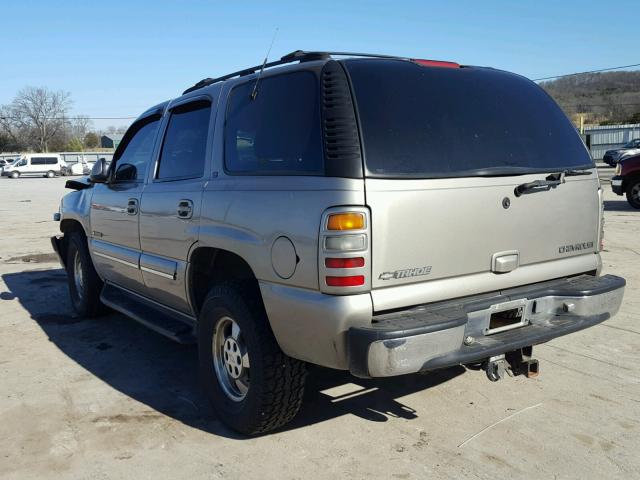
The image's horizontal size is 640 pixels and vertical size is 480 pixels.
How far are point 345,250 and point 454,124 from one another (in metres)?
1.01

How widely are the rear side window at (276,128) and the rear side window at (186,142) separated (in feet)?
1.12

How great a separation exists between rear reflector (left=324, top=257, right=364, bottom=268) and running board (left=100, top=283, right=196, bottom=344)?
1.66 meters

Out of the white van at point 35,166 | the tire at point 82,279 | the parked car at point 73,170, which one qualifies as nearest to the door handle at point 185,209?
the tire at point 82,279

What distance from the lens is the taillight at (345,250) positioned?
2.85 meters

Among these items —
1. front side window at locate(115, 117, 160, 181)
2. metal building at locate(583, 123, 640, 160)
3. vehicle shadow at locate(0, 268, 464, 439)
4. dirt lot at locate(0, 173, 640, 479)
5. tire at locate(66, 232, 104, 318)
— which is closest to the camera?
dirt lot at locate(0, 173, 640, 479)

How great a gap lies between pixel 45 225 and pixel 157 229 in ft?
39.3

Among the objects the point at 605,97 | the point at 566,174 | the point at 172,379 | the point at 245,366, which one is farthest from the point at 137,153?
the point at 605,97

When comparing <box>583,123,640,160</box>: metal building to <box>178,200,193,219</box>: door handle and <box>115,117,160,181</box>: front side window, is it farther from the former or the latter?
<box>178,200,193,219</box>: door handle

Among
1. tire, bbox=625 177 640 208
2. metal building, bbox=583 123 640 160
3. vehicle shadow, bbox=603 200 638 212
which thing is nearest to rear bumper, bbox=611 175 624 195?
tire, bbox=625 177 640 208

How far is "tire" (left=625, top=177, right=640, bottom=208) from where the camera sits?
46.5 feet

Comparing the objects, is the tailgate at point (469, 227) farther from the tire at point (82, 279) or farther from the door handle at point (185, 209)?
the tire at point (82, 279)

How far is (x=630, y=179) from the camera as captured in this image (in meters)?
14.2

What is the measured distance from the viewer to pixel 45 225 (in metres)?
15.0

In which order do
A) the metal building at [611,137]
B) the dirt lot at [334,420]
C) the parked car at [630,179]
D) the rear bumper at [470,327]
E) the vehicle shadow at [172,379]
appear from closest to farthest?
1. the rear bumper at [470,327]
2. the dirt lot at [334,420]
3. the vehicle shadow at [172,379]
4. the parked car at [630,179]
5. the metal building at [611,137]
